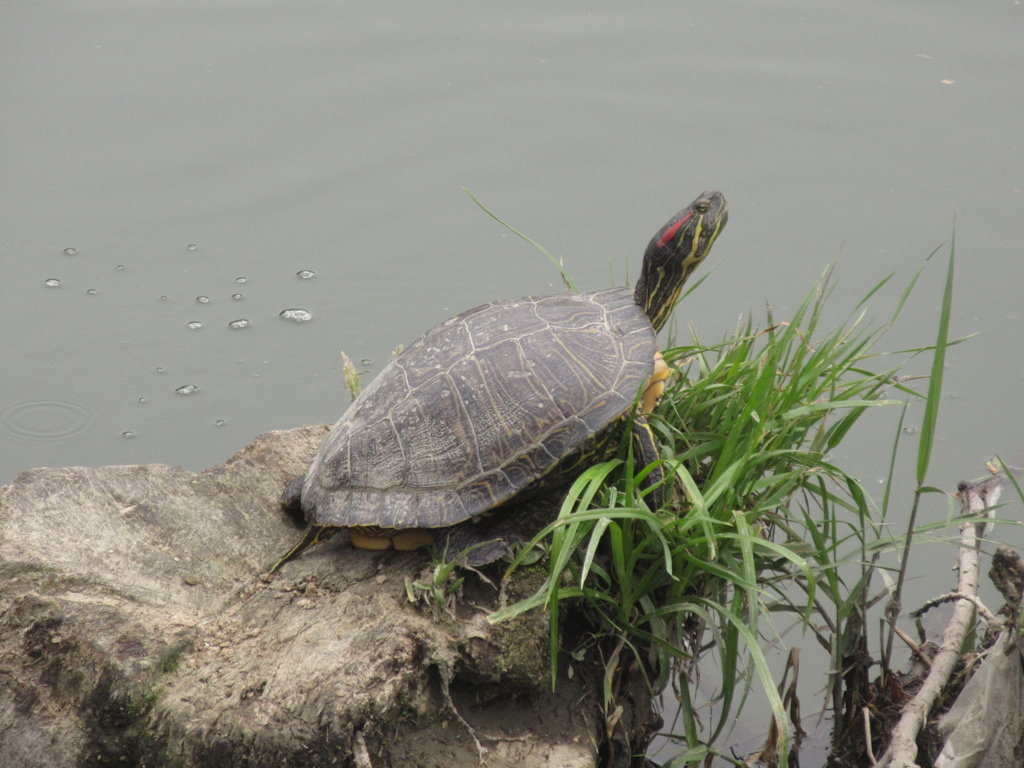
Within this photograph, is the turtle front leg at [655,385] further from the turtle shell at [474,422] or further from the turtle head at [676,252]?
the turtle head at [676,252]

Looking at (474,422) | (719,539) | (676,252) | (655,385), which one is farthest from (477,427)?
(676,252)

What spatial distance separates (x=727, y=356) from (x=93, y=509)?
6.31ft

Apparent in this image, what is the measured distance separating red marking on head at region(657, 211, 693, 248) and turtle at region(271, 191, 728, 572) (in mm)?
342

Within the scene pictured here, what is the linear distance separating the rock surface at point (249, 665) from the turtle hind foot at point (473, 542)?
68 millimetres

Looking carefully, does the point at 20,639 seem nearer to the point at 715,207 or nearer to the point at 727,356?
the point at 727,356

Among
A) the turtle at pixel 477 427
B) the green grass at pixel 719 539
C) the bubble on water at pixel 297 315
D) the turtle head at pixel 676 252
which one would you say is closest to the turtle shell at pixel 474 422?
the turtle at pixel 477 427

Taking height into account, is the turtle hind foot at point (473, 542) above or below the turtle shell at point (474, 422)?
below

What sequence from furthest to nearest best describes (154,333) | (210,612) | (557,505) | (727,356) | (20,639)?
(154,333)
(727,356)
(557,505)
(210,612)
(20,639)

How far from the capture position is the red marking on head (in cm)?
260

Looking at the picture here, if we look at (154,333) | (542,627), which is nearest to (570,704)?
(542,627)

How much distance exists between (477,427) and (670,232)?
95 cm

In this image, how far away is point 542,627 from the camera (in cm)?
195

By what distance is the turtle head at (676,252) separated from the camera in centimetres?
259

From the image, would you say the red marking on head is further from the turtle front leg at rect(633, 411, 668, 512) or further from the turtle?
the turtle front leg at rect(633, 411, 668, 512)
